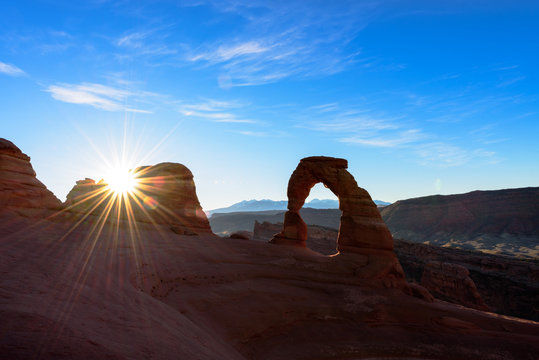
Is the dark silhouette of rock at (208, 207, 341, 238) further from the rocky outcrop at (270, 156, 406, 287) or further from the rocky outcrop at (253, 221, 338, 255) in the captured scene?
the rocky outcrop at (270, 156, 406, 287)

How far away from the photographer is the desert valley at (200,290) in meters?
4.43

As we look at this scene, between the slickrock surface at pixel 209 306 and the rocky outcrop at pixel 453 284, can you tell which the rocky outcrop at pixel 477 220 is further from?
the slickrock surface at pixel 209 306

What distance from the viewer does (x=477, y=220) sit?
216 feet

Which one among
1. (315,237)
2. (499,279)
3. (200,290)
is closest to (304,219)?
(315,237)

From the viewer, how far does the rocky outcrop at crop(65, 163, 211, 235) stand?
63.6 ft

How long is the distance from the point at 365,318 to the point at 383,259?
4.33m

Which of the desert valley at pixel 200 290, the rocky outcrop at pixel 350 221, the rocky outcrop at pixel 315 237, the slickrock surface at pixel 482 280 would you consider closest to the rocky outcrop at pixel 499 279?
the slickrock surface at pixel 482 280

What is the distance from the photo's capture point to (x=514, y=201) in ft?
207

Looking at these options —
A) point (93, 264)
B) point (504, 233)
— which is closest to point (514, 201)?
point (504, 233)

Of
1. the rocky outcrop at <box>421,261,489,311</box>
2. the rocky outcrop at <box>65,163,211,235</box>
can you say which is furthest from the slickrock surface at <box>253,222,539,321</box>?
the rocky outcrop at <box>65,163,211,235</box>

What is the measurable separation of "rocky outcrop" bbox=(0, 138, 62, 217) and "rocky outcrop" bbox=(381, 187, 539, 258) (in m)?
59.4

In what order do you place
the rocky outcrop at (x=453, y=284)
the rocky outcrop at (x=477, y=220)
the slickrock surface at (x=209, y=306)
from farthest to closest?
the rocky outcrop at (x=477, y=220)
the rocky outcrop at (x=453, y=284)
the slickrock surface at (x=209, y=306)

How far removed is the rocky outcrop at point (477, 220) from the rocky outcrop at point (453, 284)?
101ft

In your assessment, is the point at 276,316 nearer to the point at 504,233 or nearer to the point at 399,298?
the point at 399,298
